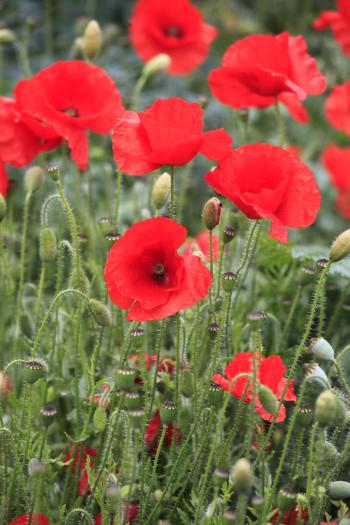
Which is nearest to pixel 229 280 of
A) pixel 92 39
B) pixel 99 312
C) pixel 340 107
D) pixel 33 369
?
pixel 99 312

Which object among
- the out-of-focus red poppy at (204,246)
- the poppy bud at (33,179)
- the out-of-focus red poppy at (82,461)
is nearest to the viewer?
the out-of-focus red poppy at (82,461)

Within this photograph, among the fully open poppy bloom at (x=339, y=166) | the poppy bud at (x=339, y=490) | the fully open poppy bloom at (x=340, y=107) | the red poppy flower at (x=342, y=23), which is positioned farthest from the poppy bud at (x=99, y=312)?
the fully open poppy bloom at (x=339, y=166)

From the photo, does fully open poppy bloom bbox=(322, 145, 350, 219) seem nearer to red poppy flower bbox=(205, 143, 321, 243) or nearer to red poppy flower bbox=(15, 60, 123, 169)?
red poppy flower bbox=(15, 60, 123, 169)

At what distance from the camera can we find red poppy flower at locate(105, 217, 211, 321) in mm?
1166

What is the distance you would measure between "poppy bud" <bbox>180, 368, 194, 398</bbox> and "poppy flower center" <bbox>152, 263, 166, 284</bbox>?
16cm

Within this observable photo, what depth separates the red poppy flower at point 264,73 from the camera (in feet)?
5.28

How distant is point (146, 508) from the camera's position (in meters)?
1.32

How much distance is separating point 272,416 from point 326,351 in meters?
0.13

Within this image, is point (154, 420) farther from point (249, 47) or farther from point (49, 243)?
point (249, 47)

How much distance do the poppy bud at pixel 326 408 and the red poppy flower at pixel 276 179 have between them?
0.96 ft

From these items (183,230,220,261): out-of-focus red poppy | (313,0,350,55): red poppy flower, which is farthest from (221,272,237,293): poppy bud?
(313,0,350,55): red poppy flower

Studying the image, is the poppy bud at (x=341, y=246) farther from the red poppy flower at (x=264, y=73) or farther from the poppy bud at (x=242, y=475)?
the red poppy flower at (x=264, y=73)

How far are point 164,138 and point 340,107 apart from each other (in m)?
1.07

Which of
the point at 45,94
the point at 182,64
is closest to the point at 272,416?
the point at 45,94
